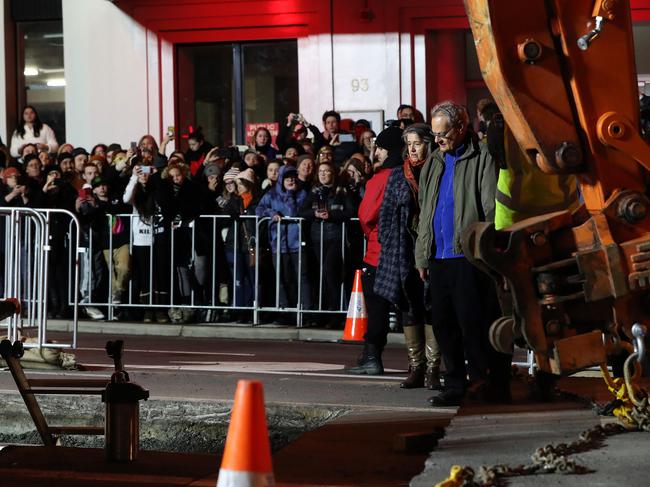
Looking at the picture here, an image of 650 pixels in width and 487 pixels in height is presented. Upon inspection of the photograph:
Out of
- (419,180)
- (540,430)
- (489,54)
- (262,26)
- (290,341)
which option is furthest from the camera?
(262,26)

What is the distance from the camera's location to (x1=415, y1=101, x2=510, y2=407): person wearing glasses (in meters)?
9.16

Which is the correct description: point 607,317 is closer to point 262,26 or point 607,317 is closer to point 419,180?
point 419,180

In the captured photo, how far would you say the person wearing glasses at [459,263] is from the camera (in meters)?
9.16

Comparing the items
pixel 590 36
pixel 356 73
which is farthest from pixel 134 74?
pixel 590 36

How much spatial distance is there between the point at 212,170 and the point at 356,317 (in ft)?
13.8

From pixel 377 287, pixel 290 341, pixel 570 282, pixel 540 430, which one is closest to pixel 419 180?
pixel 377 287

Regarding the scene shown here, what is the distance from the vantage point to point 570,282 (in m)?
6.95

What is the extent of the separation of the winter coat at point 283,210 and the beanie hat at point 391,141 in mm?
4734

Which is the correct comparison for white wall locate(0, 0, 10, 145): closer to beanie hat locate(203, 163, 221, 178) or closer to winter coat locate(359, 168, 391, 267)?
beanie hat locate(203, 163, 221, 178)

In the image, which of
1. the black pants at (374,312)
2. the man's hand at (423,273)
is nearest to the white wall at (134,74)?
the black pants at (374,312)

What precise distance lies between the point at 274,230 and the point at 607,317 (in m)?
9.15

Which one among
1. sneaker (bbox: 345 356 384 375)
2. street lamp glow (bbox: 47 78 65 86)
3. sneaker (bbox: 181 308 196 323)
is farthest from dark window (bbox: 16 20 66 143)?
sneaker (bbox: 345 356 384 375)

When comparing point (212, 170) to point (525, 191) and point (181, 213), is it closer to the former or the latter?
point (181, 213)

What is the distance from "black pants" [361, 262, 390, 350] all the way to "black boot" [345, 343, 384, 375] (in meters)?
0.06
